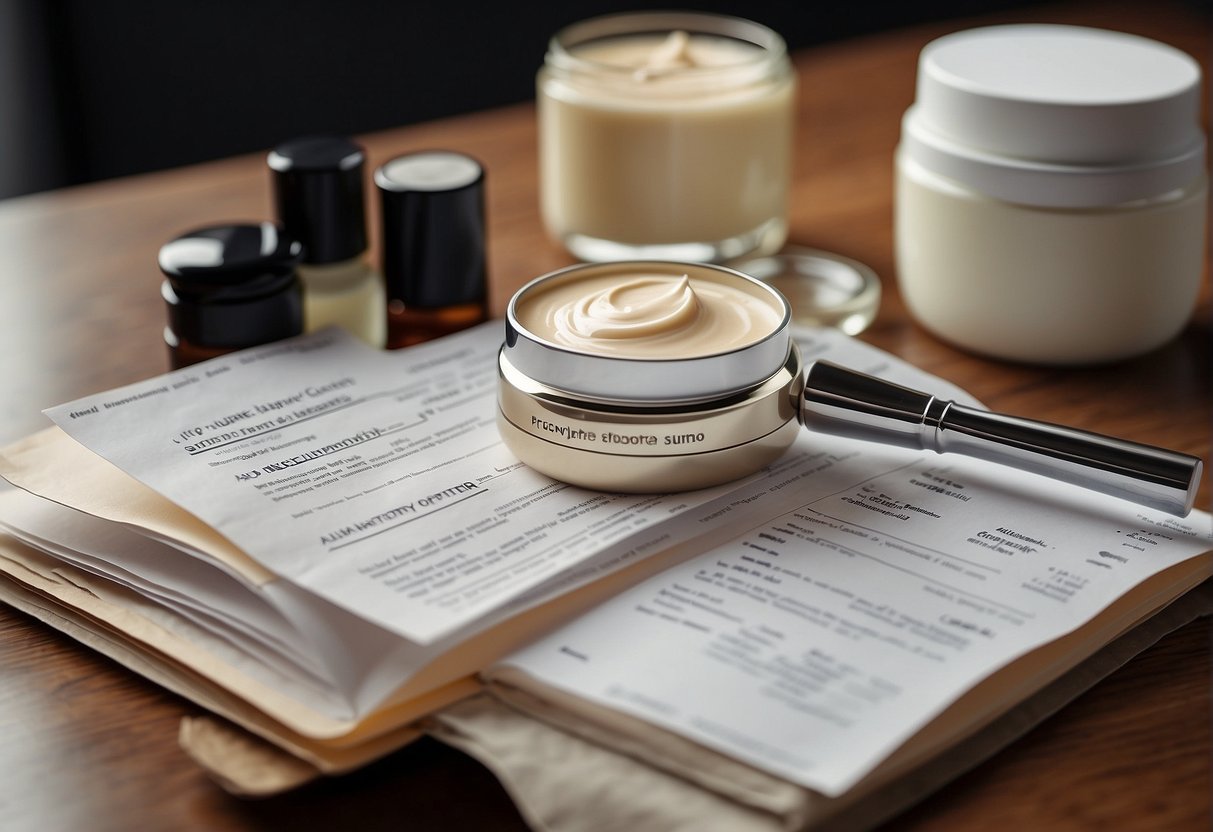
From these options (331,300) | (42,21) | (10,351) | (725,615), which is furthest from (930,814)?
(42,21)

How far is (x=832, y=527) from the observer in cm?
56

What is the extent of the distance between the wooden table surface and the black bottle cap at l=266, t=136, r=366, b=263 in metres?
0.12

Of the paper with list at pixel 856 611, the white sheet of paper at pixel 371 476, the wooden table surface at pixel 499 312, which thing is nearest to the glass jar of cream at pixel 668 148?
the wooden table surface at pixel 499 312

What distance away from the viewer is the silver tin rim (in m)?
0.54

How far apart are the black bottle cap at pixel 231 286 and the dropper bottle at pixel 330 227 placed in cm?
3

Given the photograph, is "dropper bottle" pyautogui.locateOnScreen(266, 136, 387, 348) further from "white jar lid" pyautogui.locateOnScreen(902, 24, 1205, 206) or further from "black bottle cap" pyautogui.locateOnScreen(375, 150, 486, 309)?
"white jar lid" pyautogui.locateOnScreen(902, 24, 1205, 206)

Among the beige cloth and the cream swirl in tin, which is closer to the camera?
the beige cloth

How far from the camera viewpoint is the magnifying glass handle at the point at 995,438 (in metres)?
0.55

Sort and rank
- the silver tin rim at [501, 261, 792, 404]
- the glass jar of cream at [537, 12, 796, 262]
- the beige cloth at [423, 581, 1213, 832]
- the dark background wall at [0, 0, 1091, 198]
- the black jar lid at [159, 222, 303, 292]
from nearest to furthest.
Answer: the beige cloth at [423, 581, 1213, 832]
the silver tin rim at [501, 261, 792, 404]
the black jar lid at [159, 222, 303, 292]
the glass jar of cream at [537, 12, 796, 262]
the dark background wall at [0, 0, 1091, 198]

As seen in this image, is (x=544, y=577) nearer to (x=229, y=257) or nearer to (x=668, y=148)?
(x=229, y=257)

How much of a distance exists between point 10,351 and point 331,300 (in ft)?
0.63

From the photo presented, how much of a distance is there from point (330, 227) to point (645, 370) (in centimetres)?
27

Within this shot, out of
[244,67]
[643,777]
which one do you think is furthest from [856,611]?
[244,67]

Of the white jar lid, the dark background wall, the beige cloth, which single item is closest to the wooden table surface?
the beige cloth
